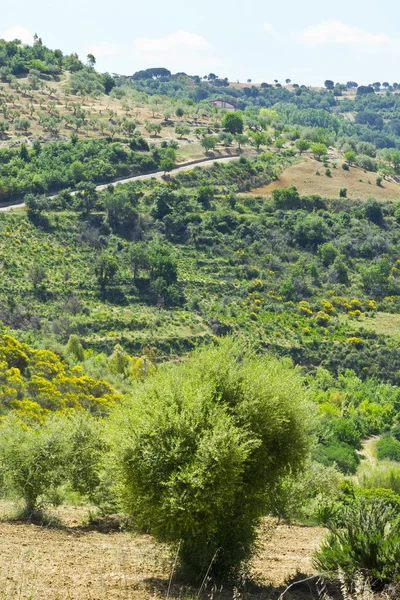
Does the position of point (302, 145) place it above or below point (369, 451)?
above

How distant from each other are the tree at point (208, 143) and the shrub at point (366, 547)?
93664 millimetres

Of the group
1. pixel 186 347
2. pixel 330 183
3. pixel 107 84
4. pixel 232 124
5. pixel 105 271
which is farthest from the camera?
pixel 107 84

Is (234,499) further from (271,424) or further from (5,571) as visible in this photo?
(5,571)

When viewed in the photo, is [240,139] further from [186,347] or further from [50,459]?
[50,459]

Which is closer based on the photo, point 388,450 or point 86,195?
point 388,450

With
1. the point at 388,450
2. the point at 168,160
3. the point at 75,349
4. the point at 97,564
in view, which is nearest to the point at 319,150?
the point at 168,160

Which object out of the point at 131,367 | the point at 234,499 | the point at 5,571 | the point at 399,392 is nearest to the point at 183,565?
the point at 234,499

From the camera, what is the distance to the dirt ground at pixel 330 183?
98688 mm

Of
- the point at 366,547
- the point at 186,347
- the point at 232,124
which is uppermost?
the point at 232,124

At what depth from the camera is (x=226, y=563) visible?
46.1 feet

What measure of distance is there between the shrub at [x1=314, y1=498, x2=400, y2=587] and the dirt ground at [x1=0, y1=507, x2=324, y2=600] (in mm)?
1228

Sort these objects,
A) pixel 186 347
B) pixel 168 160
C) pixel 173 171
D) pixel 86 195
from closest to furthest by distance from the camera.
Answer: pixel 186 347 < pixel 86 195 < pixel 168 160 < pixel 173 171

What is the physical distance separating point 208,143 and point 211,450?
94.4 m

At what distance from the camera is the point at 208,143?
103875 mm
